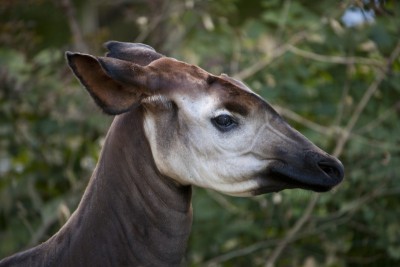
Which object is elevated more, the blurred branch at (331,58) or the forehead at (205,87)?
the forehead at (205,87)

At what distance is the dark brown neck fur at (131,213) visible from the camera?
3.19 meters

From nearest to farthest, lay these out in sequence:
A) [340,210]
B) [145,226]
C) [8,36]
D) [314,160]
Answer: [314,160]
[145,226]
[340,210]
[8,36]

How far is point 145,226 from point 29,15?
7.40m

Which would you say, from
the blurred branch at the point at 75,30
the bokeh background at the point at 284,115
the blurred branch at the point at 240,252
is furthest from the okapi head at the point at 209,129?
the blurred branch at the point at 75,30

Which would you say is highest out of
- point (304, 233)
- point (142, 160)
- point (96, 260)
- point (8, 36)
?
point (142, 160)

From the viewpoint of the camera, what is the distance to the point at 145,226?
10.5 feet

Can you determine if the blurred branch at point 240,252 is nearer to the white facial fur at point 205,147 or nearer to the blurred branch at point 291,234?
the blurred branch at point 291,234

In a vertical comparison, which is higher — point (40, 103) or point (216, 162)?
point (216, 162)

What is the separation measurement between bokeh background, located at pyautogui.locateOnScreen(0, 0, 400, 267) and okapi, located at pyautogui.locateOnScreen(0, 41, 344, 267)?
244 cm

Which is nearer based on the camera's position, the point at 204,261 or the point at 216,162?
the point at 216,162

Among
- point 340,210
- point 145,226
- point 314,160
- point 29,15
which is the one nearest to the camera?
point 314,160

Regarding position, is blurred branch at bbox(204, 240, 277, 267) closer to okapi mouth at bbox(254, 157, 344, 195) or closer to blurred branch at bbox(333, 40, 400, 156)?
blurred branch at bbox(333, 40, 400, 156)

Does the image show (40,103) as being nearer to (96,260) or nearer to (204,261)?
(204,261)

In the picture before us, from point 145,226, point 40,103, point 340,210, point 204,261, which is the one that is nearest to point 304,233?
point 340,210
